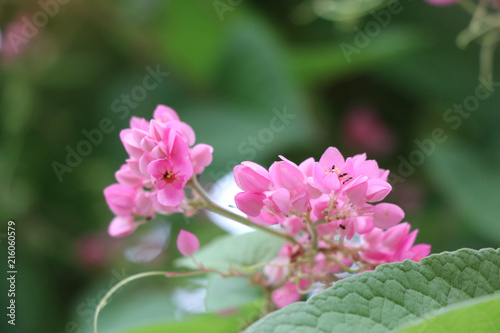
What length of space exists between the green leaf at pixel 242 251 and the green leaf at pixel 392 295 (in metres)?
0.27

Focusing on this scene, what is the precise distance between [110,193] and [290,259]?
154 millimetres

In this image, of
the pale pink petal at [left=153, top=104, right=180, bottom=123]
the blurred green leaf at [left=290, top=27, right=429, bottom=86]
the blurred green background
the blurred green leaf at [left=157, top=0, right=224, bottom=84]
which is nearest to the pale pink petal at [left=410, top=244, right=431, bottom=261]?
the pale pink petal at [left=153, top=104, right=180, bottom=123]

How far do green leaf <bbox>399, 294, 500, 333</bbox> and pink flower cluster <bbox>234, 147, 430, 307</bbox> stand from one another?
11cm

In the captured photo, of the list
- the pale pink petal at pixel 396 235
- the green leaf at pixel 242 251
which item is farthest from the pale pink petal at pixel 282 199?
the green leaf at pixel 242 251

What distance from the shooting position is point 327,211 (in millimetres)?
412

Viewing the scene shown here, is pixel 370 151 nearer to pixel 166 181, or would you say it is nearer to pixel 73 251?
pixel 73 251

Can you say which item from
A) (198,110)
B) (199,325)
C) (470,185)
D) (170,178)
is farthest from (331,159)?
(198,110)

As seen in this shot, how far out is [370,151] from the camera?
1.30m

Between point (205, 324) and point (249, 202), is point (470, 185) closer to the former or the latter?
point (205, 324)

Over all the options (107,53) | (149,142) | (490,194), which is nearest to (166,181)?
(149,142)

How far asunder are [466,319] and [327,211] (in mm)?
136

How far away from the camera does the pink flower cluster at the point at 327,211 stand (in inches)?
15.4

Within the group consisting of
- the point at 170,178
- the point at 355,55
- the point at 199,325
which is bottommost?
the point at 199,325

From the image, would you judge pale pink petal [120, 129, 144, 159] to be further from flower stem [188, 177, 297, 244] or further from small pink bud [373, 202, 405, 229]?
small pink bud [373, 202, 405, 229]
